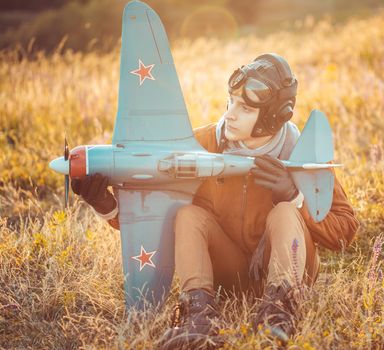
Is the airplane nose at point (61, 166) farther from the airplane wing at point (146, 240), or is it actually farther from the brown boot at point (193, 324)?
the brown boot at point (193, 324)

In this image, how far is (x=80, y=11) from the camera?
18703 millimetres

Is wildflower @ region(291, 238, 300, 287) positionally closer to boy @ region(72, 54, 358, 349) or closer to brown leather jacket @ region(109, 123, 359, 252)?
boy @ region(72, 54, 358, 349)

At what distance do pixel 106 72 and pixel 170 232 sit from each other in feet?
22.1

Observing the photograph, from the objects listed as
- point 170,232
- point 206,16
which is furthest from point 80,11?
point 170,232

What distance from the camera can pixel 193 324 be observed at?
2480 millimetres

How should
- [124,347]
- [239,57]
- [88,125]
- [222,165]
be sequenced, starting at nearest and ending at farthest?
1. [124,347]
2. [222,165]
3. [88,125]
4. [239,57]

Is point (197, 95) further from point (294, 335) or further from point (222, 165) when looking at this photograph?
point (294, 335)

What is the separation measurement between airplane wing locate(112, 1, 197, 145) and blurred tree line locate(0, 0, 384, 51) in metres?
11.5

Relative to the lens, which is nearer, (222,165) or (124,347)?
(124,347)

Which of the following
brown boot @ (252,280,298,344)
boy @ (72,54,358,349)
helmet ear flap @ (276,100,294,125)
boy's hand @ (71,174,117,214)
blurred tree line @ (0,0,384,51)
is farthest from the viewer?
blurred tree line @ (0,0,384,51)

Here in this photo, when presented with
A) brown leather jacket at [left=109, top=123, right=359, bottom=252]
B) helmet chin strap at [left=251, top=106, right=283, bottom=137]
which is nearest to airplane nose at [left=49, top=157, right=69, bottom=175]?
brown leather jacket at [left=109, top=123, right=359, bottom=252]

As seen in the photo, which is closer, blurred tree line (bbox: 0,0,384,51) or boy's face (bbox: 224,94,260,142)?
boy's face (bbox: 224,94,260,142)

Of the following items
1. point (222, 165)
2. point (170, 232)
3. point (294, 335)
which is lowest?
point (294, 335)

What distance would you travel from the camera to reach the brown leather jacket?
284cm
